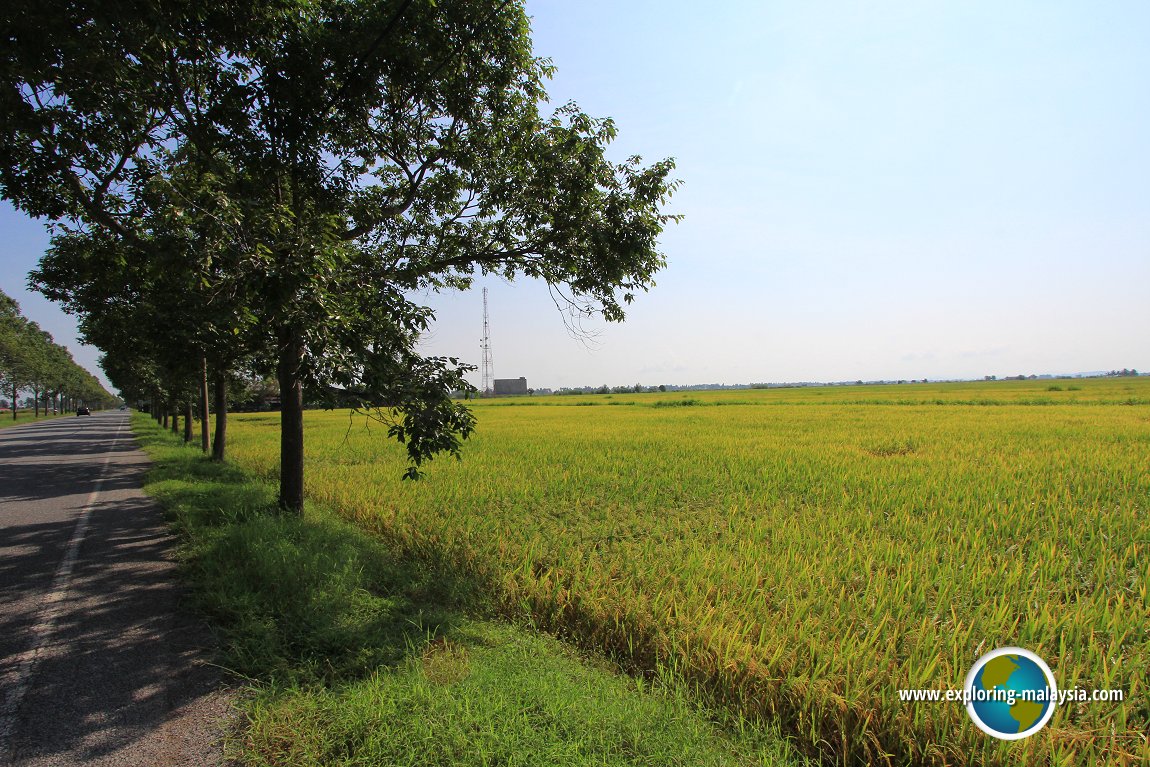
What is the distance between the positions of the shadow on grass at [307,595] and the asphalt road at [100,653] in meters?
0.26

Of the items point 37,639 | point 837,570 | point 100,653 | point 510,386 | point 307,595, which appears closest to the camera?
point 100,653

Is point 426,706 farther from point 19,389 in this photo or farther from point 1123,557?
point 19,389

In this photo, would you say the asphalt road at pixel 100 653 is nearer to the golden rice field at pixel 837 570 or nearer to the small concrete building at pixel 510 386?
the golden rice field at pixel 837 570

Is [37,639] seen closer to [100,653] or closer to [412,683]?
[100,653]

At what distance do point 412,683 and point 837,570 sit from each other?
3850 mm

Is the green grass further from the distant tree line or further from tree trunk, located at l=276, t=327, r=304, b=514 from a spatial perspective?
the distant tree line

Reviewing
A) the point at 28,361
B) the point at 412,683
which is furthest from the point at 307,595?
the point at 28,361

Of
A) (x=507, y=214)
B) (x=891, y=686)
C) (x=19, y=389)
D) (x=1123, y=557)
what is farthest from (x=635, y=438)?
(x=19, y=389)

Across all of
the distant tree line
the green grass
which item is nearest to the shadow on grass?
the green grass

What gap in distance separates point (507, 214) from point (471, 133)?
1212 mm

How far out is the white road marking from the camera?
2.64 metres

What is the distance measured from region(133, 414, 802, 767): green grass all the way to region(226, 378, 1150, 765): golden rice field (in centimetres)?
39

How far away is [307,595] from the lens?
4188 millimetres

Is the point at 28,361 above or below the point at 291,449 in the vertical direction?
above
